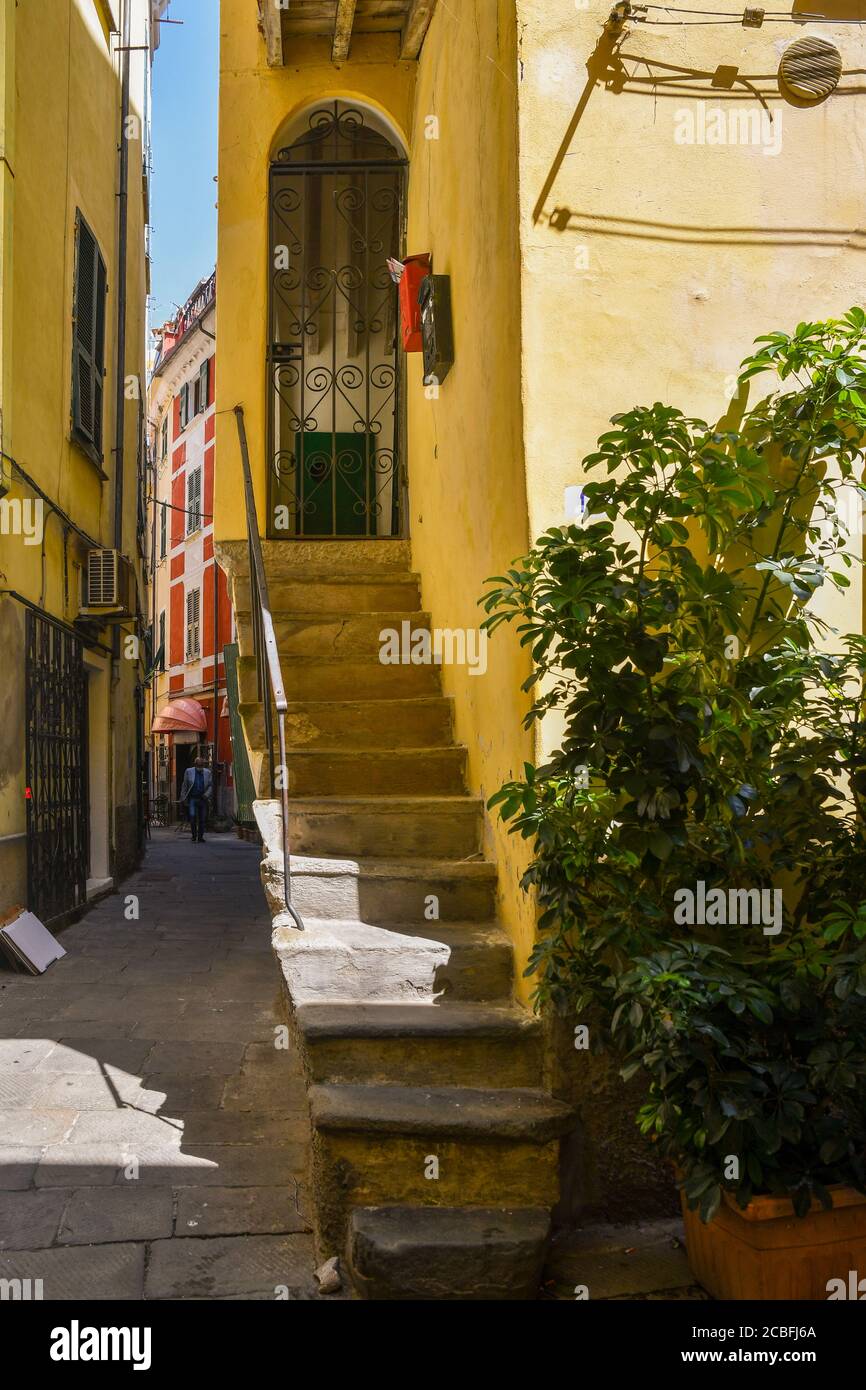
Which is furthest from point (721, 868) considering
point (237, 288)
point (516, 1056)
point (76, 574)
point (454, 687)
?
point (76, 574)

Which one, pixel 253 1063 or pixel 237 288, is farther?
pixel 237 288

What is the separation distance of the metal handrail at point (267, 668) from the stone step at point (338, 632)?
0.84 feet

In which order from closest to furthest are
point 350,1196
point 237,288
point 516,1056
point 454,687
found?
point 350,1196 < point 516,1056 < point 454,687 < point 237,288

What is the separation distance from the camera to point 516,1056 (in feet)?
12.0

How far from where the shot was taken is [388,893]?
177 inches

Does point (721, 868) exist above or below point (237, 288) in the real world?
below

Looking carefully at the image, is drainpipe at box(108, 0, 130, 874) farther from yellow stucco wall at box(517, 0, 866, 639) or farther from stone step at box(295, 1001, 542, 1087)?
yellow stucco wall at box(517, 0, 866, 639)

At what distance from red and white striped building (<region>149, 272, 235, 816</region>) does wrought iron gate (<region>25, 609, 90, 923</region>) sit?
48.8 feet

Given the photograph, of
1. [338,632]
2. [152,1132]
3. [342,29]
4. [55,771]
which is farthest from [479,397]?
[55,771]

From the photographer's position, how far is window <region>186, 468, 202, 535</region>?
29.0 meters

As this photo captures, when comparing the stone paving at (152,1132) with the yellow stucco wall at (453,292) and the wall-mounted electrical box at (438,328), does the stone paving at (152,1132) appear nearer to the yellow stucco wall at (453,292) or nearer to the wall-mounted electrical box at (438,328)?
the yellow stucco wall at (453,292)
